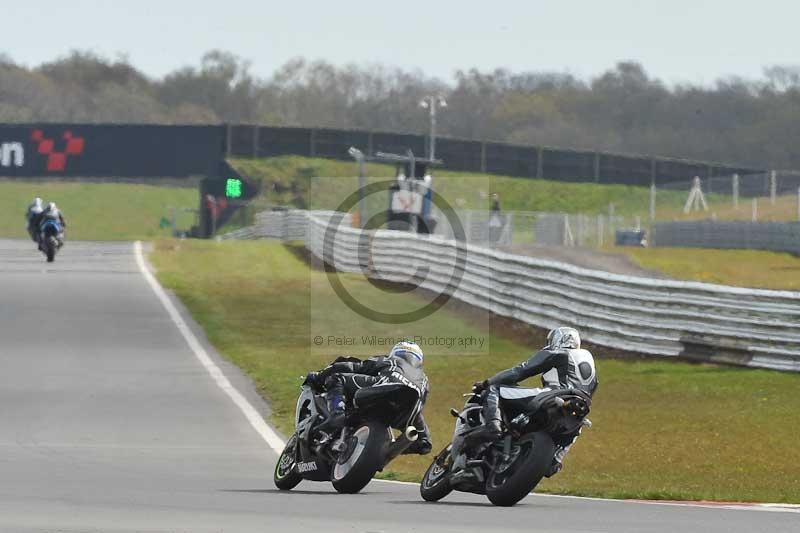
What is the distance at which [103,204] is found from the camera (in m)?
103

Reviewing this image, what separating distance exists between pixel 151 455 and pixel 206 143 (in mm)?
67000

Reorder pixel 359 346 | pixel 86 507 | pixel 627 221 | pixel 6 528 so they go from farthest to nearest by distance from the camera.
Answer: pixel 627 221
pixel 359 346
pixel 86 507
pixel 6 528

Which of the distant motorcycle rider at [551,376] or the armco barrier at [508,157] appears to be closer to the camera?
the distant motorcycle rider at [551,376]

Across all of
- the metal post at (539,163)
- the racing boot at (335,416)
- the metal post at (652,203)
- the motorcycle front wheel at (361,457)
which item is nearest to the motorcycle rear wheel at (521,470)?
the motorcycle front wheel at (361,457)

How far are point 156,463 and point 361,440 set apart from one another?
3.04 meters

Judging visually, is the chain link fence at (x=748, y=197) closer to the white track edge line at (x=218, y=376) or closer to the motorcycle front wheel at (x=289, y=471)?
the white track edge line at (x=218, y=376)

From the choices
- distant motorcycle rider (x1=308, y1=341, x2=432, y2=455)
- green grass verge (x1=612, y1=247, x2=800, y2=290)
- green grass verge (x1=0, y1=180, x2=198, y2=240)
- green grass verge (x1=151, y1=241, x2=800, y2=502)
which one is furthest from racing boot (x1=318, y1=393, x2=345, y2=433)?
green grass verge (x1=0, y1=180, x2=198, y2=240)

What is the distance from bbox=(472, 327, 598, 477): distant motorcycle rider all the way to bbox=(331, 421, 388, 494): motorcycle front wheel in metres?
0.74

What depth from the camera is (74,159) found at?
262 ft

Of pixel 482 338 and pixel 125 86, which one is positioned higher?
pixel 125 86

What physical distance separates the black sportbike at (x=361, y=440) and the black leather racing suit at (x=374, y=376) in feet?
0.27

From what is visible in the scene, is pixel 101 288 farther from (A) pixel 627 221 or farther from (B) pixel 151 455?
(A) pixel 627 221

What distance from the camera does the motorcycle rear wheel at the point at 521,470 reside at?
10.5 metres

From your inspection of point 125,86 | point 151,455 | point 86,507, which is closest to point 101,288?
point 151,455
